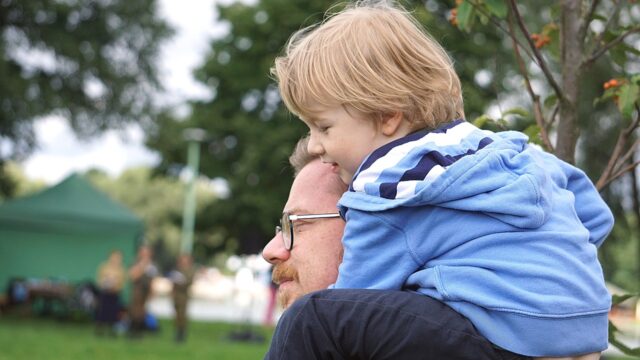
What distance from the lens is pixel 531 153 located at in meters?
1.60

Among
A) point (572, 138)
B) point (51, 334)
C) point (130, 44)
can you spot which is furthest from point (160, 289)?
point (572, 138)

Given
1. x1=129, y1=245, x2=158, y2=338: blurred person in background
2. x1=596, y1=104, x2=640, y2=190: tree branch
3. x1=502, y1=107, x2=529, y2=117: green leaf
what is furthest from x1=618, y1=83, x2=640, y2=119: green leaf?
x1=129, y1=245, x2=158, y2=338: blurred person in background

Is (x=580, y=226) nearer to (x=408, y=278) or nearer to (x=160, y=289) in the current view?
(x=408, y=278)

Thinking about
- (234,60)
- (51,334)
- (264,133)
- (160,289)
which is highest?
(234,60)

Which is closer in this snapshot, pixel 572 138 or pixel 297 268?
pixel 297 268

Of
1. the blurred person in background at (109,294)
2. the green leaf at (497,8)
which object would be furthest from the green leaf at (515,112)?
the blurred person in background at (109,294)

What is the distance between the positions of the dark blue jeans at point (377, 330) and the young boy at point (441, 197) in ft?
0.12

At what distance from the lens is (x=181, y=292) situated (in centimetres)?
1761

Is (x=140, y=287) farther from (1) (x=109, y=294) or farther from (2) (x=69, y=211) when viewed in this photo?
(2) (x=69, y=211)

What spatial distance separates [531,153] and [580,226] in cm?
16

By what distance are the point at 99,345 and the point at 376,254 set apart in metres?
14.9

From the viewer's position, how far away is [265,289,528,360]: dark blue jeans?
139 centimetres

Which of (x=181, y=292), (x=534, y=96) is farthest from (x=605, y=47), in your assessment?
(x=181, y=292)

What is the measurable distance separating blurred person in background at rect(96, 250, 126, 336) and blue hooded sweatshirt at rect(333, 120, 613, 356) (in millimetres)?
18227
